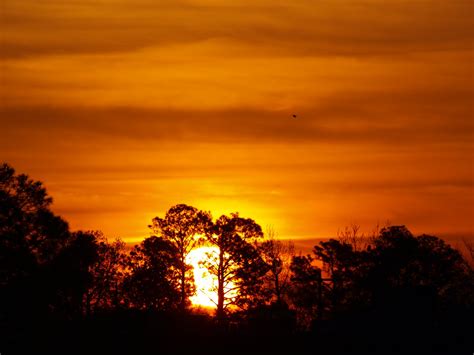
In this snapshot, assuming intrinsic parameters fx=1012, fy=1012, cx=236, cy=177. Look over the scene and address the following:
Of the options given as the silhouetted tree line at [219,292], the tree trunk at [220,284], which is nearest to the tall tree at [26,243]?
the silhouetted tree line at [219,292]

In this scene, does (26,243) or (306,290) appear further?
(306,290)

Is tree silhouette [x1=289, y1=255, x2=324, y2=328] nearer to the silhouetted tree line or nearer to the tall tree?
the silhouetted tree line

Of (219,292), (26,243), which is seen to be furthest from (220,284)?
(26,243)

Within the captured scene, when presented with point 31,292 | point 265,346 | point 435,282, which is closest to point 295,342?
point 265,346

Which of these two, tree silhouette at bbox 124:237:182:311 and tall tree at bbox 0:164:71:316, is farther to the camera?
tree silhouette at bbox 124:237:182:311

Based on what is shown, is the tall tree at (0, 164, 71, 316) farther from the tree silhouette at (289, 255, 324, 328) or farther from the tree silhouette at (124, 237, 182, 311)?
the tree silhouette at (289, 255, 324, 328)

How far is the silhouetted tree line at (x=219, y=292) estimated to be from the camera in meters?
65.3

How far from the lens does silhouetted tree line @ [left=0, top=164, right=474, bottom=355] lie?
214ft

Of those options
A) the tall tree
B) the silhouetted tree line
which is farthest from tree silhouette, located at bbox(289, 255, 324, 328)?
the tall tree

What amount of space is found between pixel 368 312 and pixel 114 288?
121 feet

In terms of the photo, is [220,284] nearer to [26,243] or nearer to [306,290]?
[306,290]

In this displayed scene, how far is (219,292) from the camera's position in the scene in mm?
103188

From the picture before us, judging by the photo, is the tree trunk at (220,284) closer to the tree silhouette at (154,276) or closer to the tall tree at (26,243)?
the tree silhouette at (154,276)

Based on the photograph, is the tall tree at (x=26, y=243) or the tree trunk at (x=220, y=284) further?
the tree trunk at (x=220, y=284)
